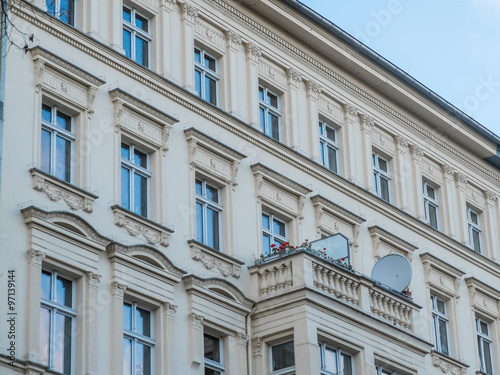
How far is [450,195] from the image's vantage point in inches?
1604

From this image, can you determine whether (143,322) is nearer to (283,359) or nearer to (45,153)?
(283,359)

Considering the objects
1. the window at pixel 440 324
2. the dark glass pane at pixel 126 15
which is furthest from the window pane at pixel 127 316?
the window at pixel 440 324

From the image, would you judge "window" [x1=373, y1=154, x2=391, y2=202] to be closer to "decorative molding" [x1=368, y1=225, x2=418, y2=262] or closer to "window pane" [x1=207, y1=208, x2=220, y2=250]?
"decorative molding" [x1=368, y1=225, x2=418, y2=262]

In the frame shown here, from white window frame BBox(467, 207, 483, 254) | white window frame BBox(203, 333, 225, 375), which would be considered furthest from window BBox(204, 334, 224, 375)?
white window frame BBox(467, 207, 483, 254)

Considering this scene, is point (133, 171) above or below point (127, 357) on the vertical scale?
above

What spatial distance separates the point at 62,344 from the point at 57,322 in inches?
17.9

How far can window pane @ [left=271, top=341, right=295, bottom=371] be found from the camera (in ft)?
96.6

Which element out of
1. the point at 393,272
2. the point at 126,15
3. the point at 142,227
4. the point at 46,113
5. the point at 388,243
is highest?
the point at 126,15

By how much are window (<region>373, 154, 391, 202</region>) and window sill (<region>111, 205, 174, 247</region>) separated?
1023 cm

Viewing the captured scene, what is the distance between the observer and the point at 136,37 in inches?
1243

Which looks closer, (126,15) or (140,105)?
(140,105)

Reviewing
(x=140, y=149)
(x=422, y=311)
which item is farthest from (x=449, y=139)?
(x=140, y=149)

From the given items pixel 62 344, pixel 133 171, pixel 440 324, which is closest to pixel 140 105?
pixel 133 171

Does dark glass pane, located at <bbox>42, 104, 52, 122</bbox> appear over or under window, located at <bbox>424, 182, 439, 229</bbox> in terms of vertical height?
under
